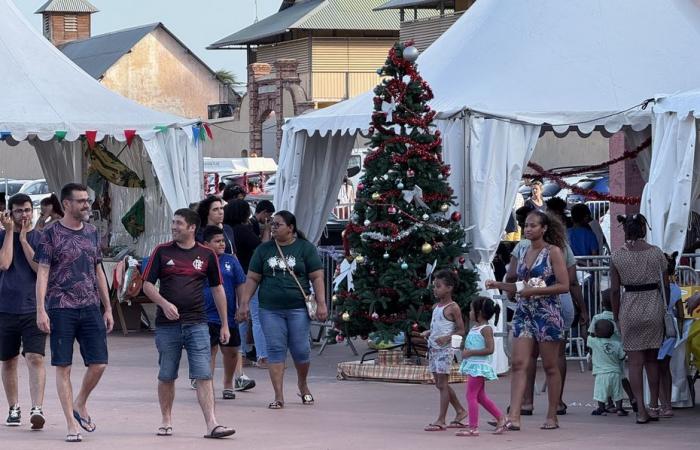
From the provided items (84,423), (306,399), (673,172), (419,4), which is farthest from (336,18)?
(84,423)

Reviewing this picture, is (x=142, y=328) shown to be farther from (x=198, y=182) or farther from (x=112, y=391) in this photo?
(x=112, y=391)

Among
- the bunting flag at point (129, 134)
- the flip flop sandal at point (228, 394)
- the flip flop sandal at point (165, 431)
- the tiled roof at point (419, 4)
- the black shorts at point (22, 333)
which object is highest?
the tiled roof at point (419, 4)

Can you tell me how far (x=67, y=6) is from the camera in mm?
77062

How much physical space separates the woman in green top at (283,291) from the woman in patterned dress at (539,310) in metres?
1.98

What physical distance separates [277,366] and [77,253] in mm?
2471

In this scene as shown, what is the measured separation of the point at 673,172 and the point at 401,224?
285cm

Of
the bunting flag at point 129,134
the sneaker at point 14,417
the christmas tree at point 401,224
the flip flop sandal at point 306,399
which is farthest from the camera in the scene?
the bunting flag at point 129,134

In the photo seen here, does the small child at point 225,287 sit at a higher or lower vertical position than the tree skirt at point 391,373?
higher

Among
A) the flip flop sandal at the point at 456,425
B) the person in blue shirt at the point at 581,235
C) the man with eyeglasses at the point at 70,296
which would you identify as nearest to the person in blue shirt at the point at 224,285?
the man with eyeglasses at the point at 70,296

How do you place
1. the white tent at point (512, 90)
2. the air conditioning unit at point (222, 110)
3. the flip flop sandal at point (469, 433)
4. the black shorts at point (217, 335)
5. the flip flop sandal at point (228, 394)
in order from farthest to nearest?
the air conditioning unit at point (222, 110) → the white tent at point (512, 90) → the flip flop sandal at point (228, 394) → the black shorts at point (217, 335) → the flip flop sandal at point (469, 433)

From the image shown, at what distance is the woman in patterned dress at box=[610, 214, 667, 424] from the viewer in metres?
11.3

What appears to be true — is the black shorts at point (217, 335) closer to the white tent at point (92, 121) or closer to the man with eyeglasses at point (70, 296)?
the man with eyeglasses at point (70, 296)

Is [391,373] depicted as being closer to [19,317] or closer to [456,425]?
[456,425]

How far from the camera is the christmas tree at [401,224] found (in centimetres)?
1431
